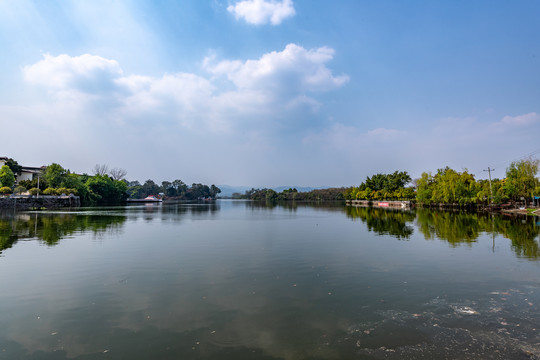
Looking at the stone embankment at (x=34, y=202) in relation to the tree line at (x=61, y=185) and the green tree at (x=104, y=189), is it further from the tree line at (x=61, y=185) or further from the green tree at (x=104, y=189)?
the green tree at (x=104, y=189)

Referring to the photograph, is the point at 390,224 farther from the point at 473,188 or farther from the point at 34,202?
the point at 34,202

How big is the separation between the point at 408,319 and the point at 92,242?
65.1 ft

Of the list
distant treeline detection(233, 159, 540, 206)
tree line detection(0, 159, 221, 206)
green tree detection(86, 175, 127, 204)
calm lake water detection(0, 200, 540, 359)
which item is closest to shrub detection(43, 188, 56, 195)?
tree line detection(0, 159, 221, 206)

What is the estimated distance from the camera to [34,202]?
221ft

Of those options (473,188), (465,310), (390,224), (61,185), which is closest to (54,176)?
(61,185)

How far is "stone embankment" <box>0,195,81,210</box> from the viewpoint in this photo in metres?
61.6

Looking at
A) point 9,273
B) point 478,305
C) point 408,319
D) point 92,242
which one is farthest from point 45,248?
point 478,305

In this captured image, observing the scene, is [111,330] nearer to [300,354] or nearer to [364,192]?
[300,354]

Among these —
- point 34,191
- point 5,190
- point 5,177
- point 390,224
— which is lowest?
point 390,224

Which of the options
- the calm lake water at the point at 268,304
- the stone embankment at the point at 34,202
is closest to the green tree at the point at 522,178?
the calm lake water at the point at 268,304

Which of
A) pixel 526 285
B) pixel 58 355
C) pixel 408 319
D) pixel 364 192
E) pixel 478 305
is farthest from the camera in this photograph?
pixel 364 192

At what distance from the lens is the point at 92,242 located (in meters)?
20.2

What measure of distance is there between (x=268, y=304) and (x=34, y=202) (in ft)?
259

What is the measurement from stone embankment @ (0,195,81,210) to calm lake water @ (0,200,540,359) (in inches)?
2287
